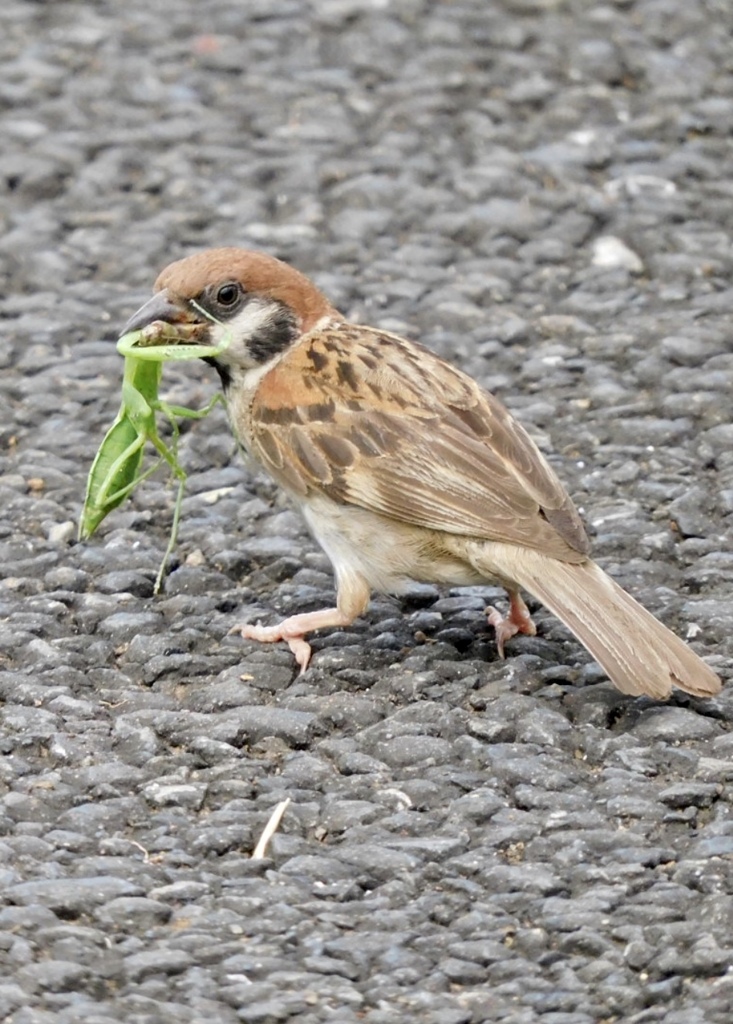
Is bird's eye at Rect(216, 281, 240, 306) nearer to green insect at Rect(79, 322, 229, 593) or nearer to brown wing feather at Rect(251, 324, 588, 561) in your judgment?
green insect at Rect(79, 322, 229, 593)

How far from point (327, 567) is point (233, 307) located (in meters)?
0.98

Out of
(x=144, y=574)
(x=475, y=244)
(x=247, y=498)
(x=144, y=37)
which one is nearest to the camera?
(x=144, y=574)

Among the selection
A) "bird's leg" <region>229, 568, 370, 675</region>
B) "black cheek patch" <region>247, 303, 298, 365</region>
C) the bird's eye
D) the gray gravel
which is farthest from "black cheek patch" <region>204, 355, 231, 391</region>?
"bird's leg" <region>229, 568, 370, 675</region>

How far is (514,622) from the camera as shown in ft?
19.3

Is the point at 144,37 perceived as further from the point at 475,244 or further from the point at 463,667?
the point at 463,667

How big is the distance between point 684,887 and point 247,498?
9.01 feet

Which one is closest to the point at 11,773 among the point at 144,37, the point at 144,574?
the point at 144,574

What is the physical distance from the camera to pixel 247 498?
6.83m

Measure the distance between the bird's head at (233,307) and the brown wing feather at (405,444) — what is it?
0.09 meters

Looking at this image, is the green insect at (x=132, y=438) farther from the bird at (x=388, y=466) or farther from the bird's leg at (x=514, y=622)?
the bird's leg at (x=514, y=622)

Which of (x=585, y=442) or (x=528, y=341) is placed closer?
(x=585, y=442)

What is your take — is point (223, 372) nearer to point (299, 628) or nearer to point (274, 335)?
point (274, 335)

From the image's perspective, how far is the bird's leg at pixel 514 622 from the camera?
5852mm

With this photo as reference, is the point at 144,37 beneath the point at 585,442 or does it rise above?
above
